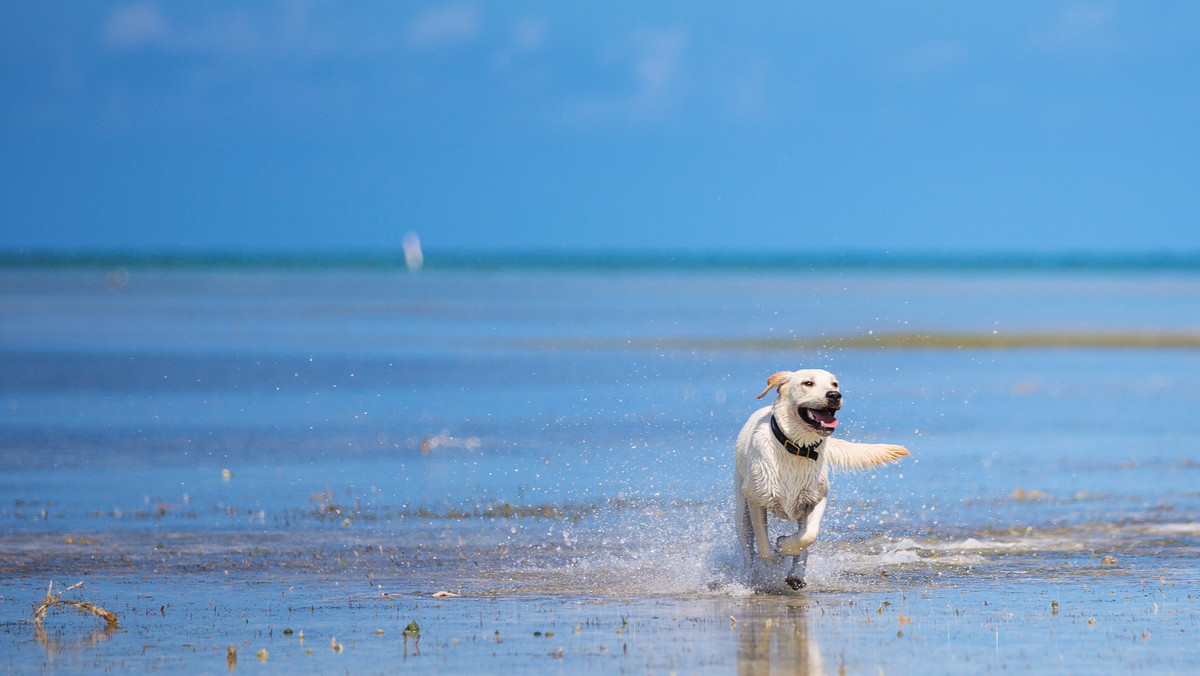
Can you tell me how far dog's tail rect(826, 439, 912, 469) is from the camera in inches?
421

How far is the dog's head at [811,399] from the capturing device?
966 cm

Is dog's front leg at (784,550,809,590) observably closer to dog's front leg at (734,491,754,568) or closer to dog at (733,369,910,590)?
dog at (733,369,910,590)

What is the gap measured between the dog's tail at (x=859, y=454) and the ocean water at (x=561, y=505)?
838 millimetres

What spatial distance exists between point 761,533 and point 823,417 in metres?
1.06

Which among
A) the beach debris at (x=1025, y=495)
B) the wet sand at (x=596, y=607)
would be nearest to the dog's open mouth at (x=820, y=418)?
the wet sand at (x=596, y=607)

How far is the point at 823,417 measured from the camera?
977 cm

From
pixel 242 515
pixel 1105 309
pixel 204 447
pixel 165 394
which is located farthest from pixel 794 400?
pixel 1105 309

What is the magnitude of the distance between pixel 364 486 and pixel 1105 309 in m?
48.6

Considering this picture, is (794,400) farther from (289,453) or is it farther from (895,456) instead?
(289,453)

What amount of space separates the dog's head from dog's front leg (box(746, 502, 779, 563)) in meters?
0.79

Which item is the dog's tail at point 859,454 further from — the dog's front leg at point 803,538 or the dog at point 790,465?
the dog's front leg at point 803,538

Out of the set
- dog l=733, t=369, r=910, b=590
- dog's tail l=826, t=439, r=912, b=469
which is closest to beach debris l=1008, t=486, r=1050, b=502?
dog's tail l=826, t=439, r=912, b=469

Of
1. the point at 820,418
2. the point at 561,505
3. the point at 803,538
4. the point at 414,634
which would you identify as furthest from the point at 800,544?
the point at 561,505

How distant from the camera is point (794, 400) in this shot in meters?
9.85
